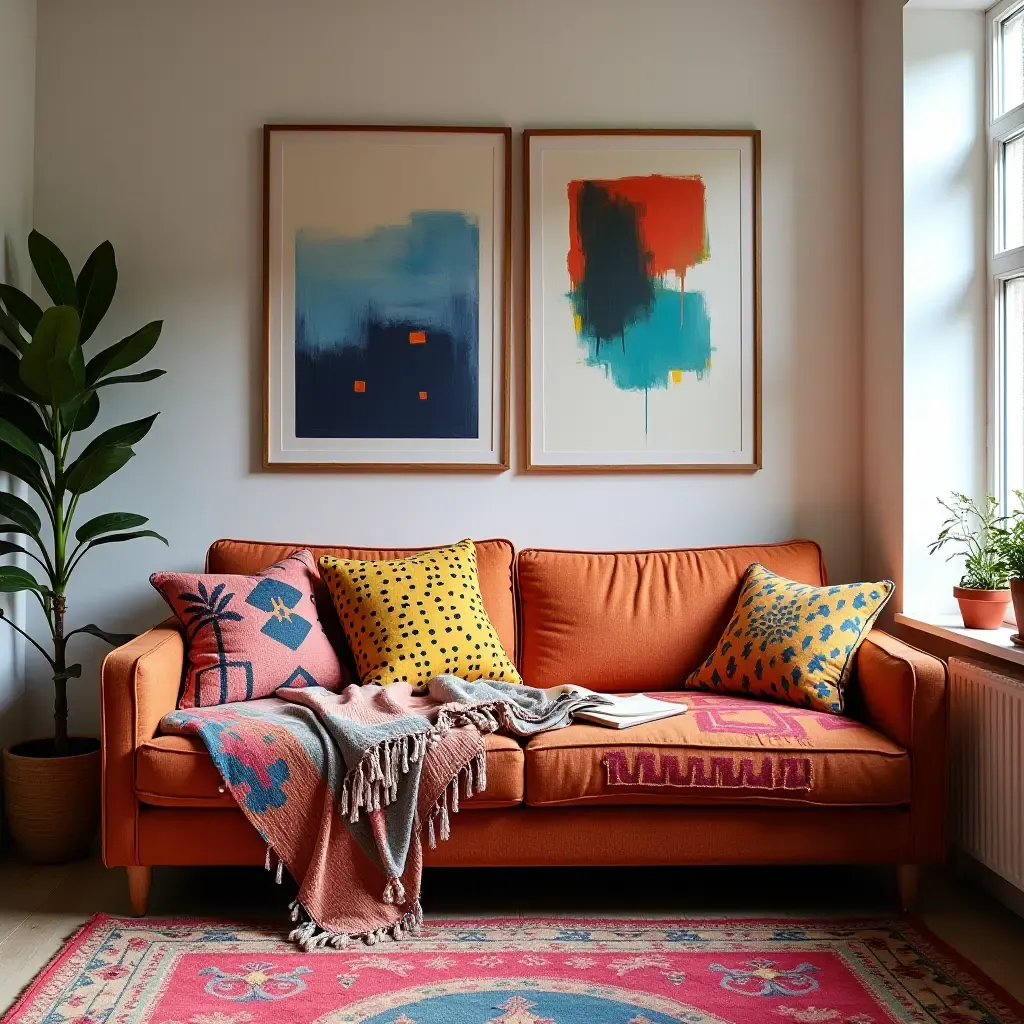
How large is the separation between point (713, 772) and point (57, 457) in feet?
6.68

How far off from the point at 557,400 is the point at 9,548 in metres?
1.74

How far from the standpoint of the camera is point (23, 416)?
301 centimetres

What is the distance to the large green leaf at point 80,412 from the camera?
3008mm

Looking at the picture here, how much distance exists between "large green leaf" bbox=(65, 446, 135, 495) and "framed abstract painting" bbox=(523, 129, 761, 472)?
1266 millimetres

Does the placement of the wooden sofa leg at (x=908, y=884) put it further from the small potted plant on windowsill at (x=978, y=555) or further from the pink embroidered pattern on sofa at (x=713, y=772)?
the small potted plant on windowsill at (x=978, y=555)

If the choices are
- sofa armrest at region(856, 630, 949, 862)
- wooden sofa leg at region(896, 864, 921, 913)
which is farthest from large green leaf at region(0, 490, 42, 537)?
wooden sofa leg at region(896, 864, 921, 913)

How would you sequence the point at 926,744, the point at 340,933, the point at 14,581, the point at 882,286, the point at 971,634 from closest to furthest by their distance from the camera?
1. the point at 340,933
2. the point at 926,744
3. the point at 971,634
4. the point at 14,581
5. the point at 882,286

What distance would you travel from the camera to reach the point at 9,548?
9.93 feet

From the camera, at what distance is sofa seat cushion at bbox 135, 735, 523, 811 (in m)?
2.43

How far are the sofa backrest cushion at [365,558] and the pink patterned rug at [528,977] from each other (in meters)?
0.91

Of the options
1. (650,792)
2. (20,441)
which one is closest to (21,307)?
(20,441)

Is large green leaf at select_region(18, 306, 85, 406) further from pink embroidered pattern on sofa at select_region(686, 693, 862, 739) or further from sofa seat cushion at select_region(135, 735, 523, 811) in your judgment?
pink embroidered pattern on sofa at select_region(686, 693, 862, 739)

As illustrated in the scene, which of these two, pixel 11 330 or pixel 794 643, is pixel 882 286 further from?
pixel 11 330

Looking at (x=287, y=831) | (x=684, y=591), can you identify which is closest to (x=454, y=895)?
(x=287, y=831)
